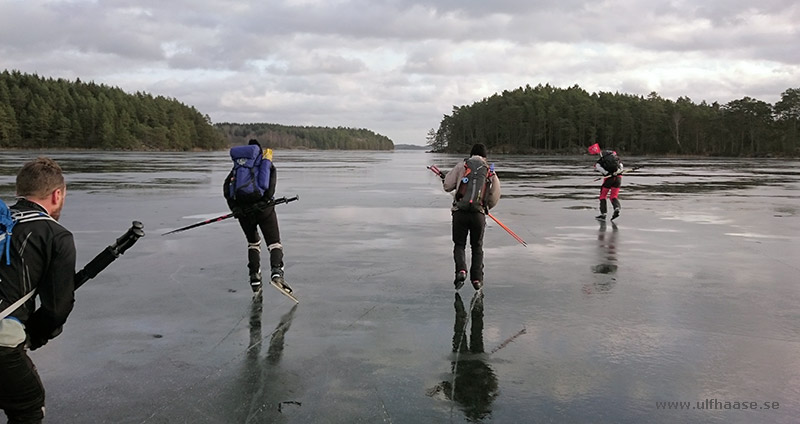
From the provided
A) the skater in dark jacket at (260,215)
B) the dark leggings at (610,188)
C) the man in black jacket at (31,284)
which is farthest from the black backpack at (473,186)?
the dark leggings at (610,188)

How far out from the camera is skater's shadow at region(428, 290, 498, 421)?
13.6ft

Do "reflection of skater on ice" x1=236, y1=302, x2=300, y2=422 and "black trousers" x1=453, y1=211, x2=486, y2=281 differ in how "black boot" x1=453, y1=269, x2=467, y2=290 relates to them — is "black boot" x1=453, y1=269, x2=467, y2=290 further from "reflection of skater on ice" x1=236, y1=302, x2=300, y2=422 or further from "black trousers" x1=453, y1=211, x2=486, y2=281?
"reflection of skater on ice" x1=236, y1=302, x2=300, y2=422

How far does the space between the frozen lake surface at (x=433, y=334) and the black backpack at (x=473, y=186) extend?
1.11 metres

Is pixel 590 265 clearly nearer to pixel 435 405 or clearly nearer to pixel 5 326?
pixel 435 405

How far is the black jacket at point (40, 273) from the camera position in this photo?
2965mm

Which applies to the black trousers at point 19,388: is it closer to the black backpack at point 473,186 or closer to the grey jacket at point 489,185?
the black backpack at point 473,186

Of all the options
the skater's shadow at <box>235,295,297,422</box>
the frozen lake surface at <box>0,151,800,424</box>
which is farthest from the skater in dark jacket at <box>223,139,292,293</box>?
the skater's shadow at <box>235,295,297,422</box>

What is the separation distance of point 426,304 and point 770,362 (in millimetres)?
3362

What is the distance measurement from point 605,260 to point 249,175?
5719 mm

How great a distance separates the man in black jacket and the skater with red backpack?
476 centimetres

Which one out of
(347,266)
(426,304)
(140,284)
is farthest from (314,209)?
(426,304)

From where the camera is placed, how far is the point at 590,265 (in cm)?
912

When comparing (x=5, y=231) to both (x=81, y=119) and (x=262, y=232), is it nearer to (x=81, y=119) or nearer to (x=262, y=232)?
(x=262, y=232)

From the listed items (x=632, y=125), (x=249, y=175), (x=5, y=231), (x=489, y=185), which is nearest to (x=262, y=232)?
(x=249, y=175)
